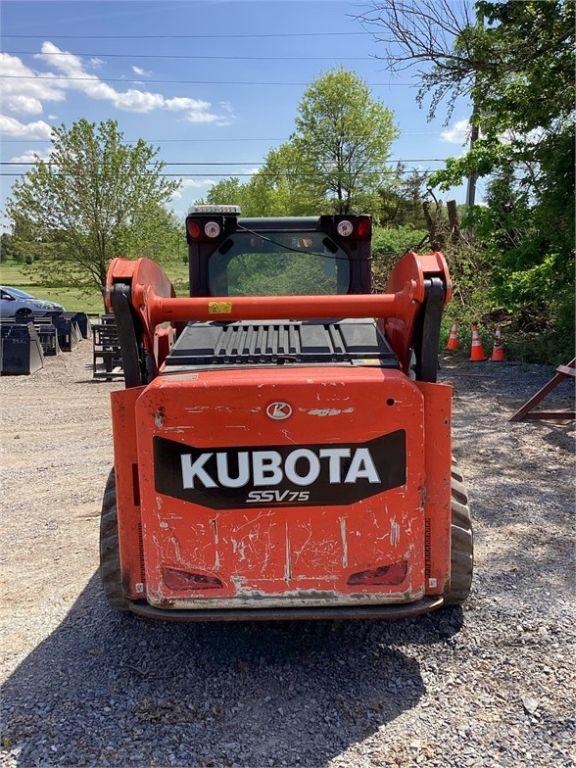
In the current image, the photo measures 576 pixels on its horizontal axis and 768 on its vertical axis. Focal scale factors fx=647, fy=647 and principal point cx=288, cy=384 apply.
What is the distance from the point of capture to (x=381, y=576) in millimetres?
2873

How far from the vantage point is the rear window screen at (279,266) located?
14.5ft

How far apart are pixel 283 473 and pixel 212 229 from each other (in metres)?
2.17

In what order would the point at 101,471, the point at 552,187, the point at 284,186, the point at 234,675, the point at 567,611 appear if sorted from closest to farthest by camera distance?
the point at 234,675, the point at 567,611, the point at 101,471, the point at 552,187, the point at 284,186

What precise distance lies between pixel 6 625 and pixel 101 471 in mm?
2824

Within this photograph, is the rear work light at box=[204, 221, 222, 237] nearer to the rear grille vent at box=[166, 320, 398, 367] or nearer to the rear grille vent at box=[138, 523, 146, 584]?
the rear grille vent at box=[166, 320, 398, 367]

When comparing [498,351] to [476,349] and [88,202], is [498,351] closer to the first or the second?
[476,349]

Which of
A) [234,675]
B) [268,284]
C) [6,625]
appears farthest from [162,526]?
[268,284]

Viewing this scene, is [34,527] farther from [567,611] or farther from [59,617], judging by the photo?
[567,611]

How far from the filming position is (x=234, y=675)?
3.08 metres

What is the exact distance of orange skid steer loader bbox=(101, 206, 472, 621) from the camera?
272 cm

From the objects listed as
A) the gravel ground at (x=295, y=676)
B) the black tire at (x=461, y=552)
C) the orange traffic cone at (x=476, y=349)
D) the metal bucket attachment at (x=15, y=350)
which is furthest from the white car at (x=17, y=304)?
the black tire at (x=461, y=552)

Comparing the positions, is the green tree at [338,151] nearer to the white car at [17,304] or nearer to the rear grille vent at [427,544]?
the white car at [17,304]

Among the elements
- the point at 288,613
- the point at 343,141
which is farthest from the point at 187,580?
the point at 343,141

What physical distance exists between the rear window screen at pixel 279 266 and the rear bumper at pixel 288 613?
7.42 feet
